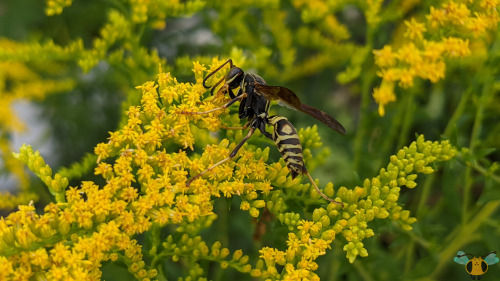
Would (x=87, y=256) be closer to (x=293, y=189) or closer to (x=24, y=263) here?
(x=24, y=263)

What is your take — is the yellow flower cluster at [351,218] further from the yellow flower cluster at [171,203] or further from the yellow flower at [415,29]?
the yellow flower at [415,29]

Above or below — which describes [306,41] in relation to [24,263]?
above

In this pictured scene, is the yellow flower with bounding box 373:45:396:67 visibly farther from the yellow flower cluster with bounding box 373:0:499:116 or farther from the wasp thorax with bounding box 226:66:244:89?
the wasp thorax with bounding box 226:66:244:89

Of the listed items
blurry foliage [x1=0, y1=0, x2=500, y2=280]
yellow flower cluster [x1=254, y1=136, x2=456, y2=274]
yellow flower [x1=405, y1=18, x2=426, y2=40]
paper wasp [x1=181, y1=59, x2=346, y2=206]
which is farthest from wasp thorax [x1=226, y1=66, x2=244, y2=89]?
yellow flower [x1=405, y1=18, x2=426, y2=40]

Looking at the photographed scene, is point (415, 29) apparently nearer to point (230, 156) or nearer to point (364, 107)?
point (364, 107)

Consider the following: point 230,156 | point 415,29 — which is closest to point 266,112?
point 230,156

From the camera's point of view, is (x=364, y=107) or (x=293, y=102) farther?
(x=364, y=107)

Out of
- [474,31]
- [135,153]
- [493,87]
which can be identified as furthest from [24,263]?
[493,87]
